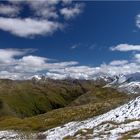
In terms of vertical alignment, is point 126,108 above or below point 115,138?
above

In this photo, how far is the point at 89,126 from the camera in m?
78.8

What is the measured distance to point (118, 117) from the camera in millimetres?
79188

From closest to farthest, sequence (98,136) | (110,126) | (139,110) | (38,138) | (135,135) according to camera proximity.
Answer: (135,135) → (98,136) → (110,126) → (139,110) → (38,138)

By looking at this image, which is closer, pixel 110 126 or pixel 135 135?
pixel 135 135

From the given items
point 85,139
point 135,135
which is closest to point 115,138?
point 135,135

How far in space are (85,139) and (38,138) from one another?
2077 cm

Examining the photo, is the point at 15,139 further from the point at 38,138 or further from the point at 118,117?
the point at 118,117

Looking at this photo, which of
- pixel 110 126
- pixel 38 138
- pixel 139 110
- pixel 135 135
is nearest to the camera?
pixel 135 135

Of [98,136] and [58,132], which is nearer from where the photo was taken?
[98,136]

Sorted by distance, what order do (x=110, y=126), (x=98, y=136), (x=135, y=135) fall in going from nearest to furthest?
(x=135, y=135) < (x=98, y=136) < (x=110, y=126)

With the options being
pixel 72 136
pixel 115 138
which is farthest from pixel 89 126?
pixel 115 138

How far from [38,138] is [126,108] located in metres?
23.3

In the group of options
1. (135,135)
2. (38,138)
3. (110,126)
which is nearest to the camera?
(135,135)

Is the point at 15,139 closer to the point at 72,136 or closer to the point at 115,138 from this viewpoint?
the point at 72,136
